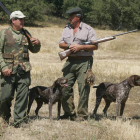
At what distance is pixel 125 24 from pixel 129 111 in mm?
53278

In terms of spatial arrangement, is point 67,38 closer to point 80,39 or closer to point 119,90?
point 80,39

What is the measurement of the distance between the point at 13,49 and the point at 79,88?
72.0 inches

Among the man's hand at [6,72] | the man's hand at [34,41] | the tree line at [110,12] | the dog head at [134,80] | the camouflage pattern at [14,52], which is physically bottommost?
the dog head at [134,80]

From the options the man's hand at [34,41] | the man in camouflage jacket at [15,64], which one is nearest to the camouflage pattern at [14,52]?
the man in camouflage jacket at [15,64]

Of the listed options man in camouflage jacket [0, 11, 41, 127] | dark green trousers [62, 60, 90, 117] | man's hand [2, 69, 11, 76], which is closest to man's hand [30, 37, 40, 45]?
man in camouflage jacket [0, 11, 41, 127]

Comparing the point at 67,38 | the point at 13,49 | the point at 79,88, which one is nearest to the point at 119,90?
the point at 79,88

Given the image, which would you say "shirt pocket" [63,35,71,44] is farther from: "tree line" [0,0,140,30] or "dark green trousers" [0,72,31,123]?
"tree line" [0,0,140,30]

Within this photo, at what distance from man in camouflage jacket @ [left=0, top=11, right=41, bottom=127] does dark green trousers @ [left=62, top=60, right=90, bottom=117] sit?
1122mm

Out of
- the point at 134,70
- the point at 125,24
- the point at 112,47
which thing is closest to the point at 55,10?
the point at 125,24

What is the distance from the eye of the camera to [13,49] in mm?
5586

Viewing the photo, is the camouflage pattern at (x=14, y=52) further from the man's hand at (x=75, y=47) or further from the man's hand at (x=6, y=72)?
the man's hand at (x=75, y=47)

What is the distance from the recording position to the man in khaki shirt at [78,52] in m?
6.28


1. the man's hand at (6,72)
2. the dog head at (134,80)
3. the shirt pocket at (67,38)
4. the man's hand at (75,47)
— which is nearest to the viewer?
the man's hand at (6,72)

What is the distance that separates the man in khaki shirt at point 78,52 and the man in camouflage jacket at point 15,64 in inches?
35.5
